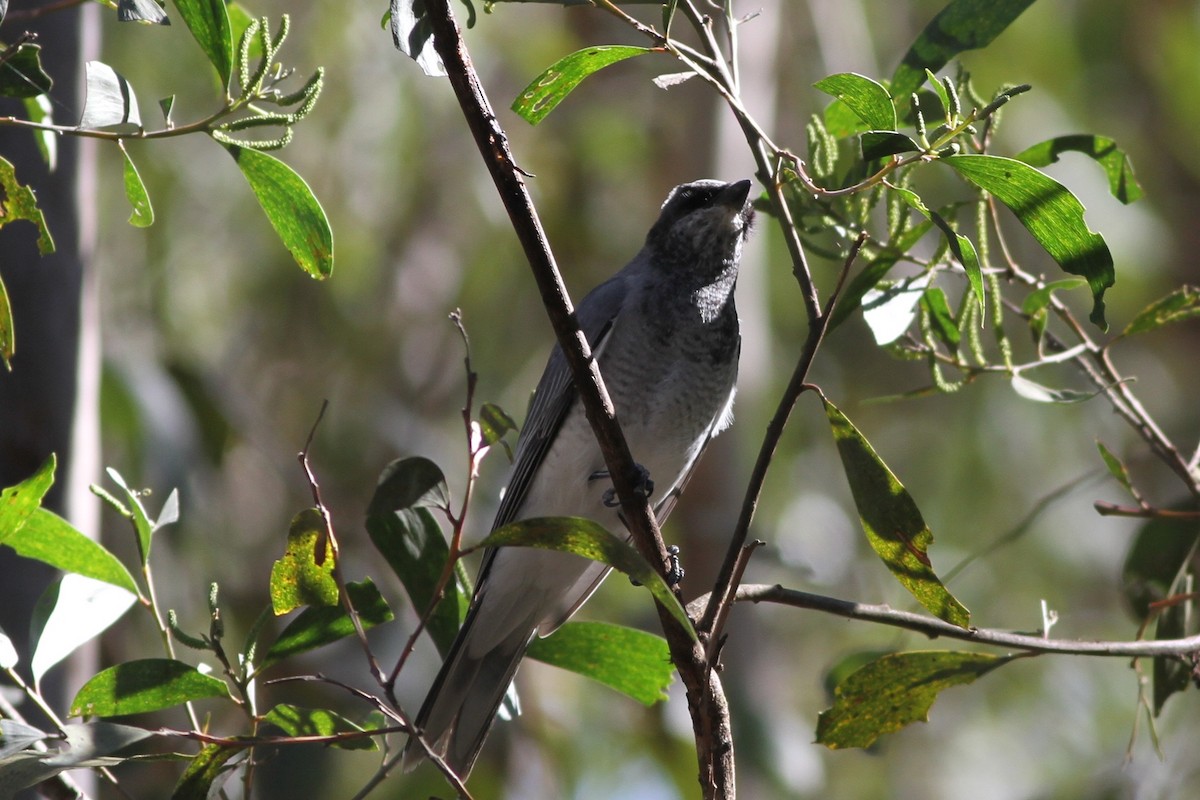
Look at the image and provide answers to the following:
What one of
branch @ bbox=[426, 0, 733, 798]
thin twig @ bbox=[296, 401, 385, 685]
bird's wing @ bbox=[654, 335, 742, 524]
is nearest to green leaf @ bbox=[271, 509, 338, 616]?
thin twig @ bbox=[296, 401, 385, 685]

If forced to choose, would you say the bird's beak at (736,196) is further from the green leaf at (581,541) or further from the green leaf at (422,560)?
the green leaf at (581,541)

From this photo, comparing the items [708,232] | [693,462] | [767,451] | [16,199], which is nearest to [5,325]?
[16,199]

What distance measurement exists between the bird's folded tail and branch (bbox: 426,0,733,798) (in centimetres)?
74

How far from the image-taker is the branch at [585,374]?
1238mm

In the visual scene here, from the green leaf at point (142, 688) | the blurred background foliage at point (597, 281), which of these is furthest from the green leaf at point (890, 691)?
the blurred background foliage at point (597, 281)

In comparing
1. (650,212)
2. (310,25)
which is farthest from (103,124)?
(650,212)

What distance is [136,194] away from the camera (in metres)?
1.51

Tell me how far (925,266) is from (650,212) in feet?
12.6

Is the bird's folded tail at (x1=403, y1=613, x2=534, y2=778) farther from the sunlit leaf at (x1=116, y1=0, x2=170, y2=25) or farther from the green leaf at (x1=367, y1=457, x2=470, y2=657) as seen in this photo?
the sunlit leaf at (x1=116, y1=0, x2=170, y2=25)

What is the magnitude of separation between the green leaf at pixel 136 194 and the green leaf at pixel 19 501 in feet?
1.15

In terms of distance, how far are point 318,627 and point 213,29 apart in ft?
2.43

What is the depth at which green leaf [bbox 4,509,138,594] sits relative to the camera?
4.90ft

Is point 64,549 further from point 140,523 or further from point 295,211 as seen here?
point 295,211

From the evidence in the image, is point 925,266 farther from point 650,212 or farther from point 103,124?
point 650,212
